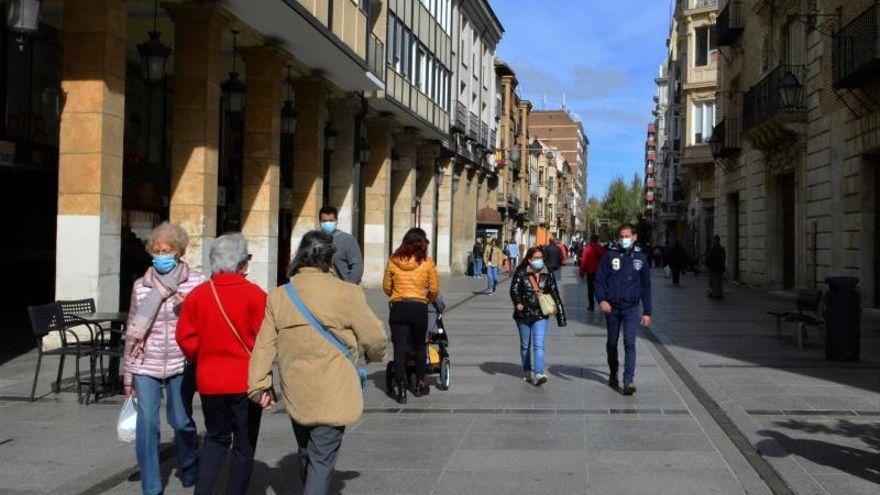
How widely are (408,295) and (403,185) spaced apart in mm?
22429

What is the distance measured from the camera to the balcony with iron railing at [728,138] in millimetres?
31281

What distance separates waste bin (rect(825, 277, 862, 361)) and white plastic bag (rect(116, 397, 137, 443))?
9.44 meters

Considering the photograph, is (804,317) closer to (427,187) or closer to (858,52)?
(858,52)

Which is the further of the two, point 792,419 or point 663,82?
point 663,82

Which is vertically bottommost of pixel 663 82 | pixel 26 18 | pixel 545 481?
pixel 545 481

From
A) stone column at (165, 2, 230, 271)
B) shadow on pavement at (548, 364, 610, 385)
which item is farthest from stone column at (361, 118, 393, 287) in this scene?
shadow on pavement at (548, 364, 610, 385)

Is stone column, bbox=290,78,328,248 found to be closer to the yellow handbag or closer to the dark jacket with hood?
the dark jacket with hood

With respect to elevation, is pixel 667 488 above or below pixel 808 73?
below

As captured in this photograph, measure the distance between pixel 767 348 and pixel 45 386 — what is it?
10.0m

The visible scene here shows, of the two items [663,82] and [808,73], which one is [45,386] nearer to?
[808,73]

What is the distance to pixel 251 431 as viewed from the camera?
15.2 feet

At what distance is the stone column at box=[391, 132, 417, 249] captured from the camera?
30609 mm

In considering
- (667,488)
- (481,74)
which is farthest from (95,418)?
(481,74)

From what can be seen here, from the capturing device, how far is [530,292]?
9.50 metres
